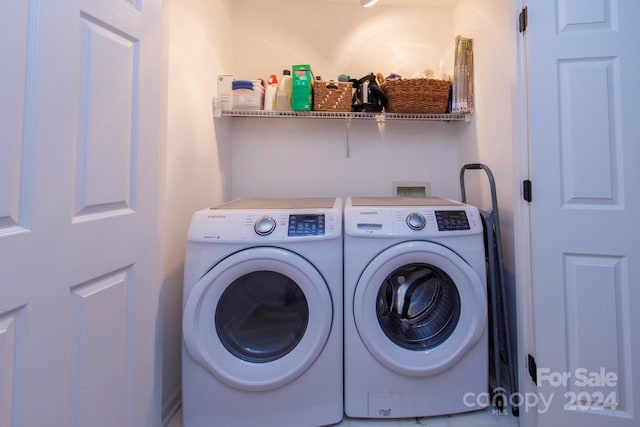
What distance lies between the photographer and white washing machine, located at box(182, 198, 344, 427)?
44.4 inches

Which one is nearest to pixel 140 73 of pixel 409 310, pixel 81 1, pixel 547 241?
pixel 81 1

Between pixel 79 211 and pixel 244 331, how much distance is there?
775mm

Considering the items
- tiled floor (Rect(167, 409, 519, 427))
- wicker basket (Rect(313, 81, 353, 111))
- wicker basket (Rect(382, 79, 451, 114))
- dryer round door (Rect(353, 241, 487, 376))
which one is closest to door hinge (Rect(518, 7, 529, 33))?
wicker basket (Rect(382, 79, 451, 114))

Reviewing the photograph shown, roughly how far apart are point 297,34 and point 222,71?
63 centimetres

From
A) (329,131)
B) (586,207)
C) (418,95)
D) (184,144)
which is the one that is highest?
(418,95)

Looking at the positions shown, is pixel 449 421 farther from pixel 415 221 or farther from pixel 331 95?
pixel 331 95

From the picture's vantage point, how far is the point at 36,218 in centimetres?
64

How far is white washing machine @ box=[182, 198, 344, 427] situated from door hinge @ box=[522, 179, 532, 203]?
0.75 metres

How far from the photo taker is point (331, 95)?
5.60ft

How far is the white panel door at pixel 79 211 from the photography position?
0.61 metres

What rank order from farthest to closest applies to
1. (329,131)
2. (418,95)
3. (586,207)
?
(329,131) < (418,95) < (586,207)

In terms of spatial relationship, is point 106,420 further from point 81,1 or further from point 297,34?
point 297,34

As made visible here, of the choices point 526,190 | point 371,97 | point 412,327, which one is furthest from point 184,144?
point 526,190

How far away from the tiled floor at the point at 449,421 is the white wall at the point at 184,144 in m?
0.48
